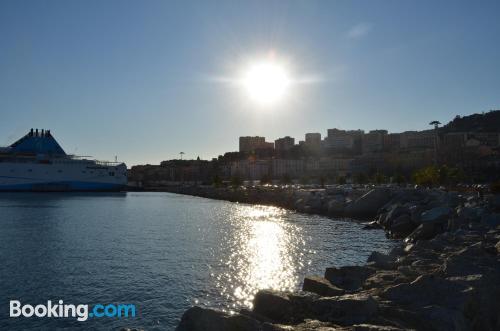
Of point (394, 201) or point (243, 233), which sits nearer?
point (243, 233)

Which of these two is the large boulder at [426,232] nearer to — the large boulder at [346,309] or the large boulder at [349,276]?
the large boulder at [349,276]

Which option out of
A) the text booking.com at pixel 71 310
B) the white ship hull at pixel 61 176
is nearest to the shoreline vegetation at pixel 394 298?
the text booking.com at pixel 71 310

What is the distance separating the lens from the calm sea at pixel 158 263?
13320 millimetres

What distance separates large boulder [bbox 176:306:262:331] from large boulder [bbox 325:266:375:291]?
504 centimetres

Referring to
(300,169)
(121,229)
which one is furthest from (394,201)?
(300,169)

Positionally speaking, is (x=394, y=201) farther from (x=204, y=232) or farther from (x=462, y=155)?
(x=462, y=155)

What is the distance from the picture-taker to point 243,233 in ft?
104

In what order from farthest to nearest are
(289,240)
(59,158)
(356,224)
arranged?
(59,158) → (356,224) → (289,240)

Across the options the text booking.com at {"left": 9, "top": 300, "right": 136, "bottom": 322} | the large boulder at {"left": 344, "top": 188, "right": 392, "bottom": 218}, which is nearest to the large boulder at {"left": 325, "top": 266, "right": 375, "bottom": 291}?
the text booking.com at {"left": 9, "top": 300, "right": 136, "bottom": 322}

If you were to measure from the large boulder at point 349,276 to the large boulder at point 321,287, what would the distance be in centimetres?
95

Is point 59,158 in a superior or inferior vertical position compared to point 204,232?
superior

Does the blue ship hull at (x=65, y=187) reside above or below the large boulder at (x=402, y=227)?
above

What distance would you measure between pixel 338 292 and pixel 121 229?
85.8 feet

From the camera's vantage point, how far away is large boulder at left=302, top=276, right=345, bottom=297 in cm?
1027
